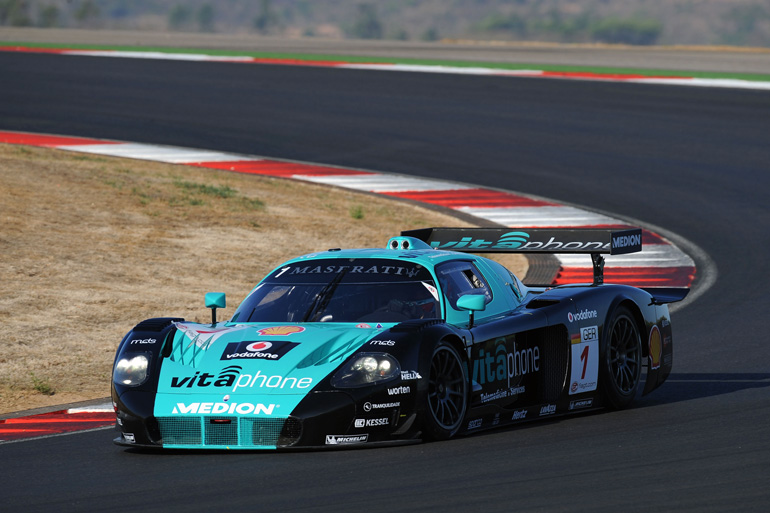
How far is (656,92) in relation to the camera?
31672mm

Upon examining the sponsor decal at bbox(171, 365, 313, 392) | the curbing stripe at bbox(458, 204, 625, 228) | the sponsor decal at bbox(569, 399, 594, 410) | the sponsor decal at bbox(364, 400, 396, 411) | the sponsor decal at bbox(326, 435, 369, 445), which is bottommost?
the sponsor decal at bbox(569, 399, 594, 410)

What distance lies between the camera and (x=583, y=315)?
9.80 meters

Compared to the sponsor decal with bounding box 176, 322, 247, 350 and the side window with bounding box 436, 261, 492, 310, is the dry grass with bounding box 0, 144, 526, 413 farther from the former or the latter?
the side window with bounding box 436, 261, 492, 310

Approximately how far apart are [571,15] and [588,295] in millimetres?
148459

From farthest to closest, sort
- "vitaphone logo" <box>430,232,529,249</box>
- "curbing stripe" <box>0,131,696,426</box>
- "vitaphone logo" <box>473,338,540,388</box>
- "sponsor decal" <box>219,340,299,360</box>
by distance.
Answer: "vitaphone logo" <box>430,232,529,249</box> < "curbing stripe" <box>0,131,696,426</box> < "vitaphone logo" <box>473,338,540,388</box> < "sponsor decal" <box>219,340,299,360</box>

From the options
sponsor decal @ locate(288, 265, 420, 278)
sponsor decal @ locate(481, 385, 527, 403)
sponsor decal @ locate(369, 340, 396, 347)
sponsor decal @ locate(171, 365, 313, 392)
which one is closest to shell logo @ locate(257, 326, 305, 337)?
sponsor decal @ locate(171, 365, 313, 392)

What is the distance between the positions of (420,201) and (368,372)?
528 inches

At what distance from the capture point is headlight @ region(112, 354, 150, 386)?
848cm

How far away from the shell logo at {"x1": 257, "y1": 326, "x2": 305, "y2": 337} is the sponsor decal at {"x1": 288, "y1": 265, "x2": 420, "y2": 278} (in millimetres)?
717

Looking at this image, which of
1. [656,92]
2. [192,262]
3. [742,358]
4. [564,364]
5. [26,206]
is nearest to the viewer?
[564,364]

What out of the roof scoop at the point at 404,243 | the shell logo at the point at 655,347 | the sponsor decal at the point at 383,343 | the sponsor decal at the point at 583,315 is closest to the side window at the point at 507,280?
the sponsor decal at the point at 583,315

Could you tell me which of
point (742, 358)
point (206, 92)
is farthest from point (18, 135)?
point (742, 358)

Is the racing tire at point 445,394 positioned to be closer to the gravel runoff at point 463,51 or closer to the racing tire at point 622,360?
the racing tire at point 622,360

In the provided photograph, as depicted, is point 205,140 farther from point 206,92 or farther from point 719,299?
point 719,299
